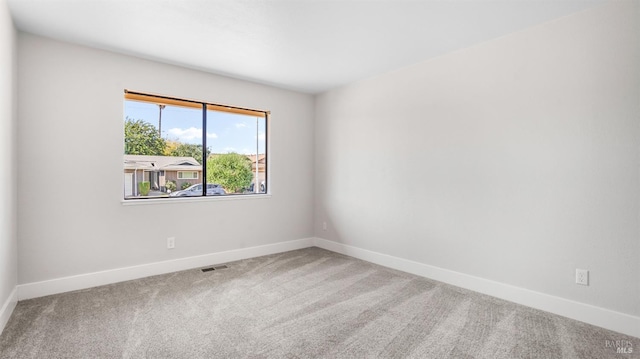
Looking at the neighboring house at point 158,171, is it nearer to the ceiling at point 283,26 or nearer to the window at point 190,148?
the window at point 190,148

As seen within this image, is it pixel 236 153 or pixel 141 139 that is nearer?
pixel 141 139

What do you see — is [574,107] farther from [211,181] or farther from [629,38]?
[211,181]

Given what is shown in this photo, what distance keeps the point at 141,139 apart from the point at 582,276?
14.4 feet

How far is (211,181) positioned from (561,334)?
380cm

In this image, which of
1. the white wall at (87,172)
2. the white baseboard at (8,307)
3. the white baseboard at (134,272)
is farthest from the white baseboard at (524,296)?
the white baseboard at (8,307)

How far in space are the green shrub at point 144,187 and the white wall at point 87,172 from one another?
19cm

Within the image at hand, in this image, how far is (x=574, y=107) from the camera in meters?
2.54

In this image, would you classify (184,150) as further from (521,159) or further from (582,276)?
(582,276)

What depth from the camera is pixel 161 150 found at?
3.73 meters

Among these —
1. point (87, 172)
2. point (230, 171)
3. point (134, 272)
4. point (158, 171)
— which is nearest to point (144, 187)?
point (158, 171)

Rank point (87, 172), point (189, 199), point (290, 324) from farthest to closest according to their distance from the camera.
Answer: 1. point (189, 199)
2. point (87, 172)
3. point (290, 324)

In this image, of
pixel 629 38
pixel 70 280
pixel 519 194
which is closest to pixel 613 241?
pixel 519 194

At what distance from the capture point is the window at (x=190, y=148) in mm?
3561

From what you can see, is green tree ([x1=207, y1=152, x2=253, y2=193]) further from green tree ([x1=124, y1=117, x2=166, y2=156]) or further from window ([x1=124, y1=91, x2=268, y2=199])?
green tree ([x1=124, y1=117, x2=166, y2=156])
